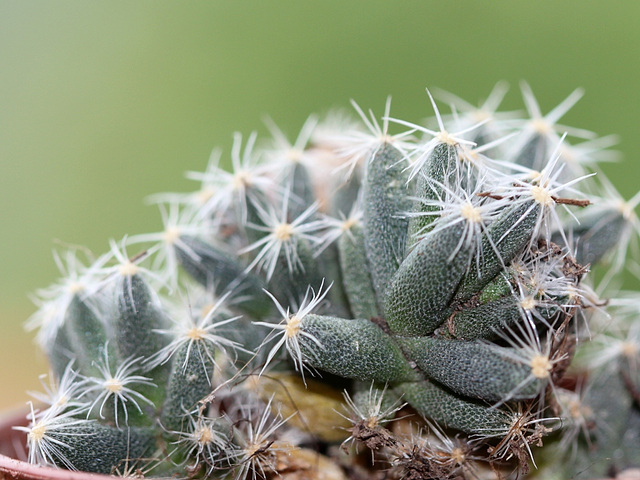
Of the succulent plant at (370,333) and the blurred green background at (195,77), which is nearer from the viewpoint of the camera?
the succulent plant at (370,333)

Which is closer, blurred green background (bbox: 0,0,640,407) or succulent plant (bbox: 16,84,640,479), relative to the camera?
succulent plant (bbox: 16,84,640,479)

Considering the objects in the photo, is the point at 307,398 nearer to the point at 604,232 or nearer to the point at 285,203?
the point at 285,203

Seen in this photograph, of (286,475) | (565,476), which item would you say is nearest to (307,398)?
(286,475)

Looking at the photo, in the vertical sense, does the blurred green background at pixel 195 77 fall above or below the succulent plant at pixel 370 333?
above

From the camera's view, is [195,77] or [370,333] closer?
[370,333]

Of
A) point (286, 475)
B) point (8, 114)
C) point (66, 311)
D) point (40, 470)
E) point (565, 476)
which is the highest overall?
point (8, 114)
